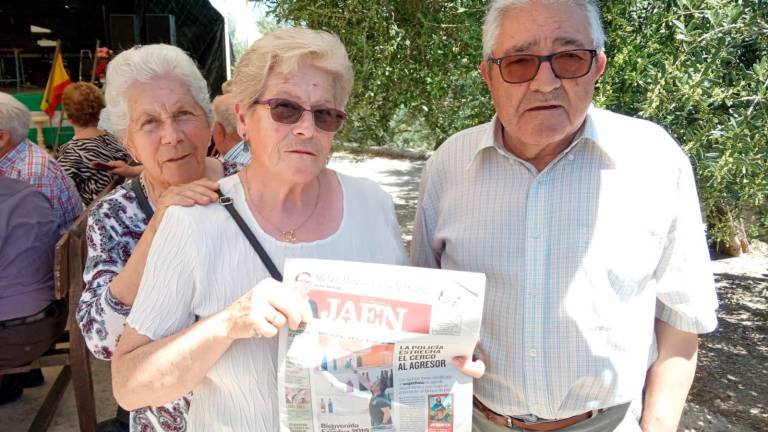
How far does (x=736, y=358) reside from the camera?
14.2 feet

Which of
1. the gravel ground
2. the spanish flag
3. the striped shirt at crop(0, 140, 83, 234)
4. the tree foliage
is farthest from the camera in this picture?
the spanish flag

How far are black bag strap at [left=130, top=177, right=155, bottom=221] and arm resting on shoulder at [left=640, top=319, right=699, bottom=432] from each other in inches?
66.1

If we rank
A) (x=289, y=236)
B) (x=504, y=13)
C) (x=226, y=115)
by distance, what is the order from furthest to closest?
(x=226, y=115) → (x=504, y=13) → (x=289, y=236)

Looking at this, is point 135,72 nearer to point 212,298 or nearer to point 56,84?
point 212,298

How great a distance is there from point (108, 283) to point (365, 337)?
0.92 metres

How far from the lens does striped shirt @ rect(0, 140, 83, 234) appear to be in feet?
10.9

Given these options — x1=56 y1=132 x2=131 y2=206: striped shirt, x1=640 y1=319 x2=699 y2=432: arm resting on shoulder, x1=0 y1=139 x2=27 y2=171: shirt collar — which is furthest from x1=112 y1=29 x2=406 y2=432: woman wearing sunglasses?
x1=56 y1=132 x2=131 y2=206: striped shirt

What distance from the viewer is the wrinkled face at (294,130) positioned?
1.44m

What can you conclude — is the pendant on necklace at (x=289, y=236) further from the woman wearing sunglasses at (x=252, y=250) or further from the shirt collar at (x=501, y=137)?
the shirt collar at (x=501, y=137)

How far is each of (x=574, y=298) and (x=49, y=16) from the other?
11.3m

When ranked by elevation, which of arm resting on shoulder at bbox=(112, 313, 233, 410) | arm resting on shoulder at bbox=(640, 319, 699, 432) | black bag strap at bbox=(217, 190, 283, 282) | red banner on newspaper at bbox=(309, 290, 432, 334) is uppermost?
black bag strap at bbox=(217, 190, 283, 282)

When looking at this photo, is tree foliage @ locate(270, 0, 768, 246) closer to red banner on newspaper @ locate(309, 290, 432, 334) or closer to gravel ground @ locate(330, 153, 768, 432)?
gravel ground @ locate(330, 153, 768, 432)

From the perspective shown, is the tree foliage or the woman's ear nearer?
the woman's ear

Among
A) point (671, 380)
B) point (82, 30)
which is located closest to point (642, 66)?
point (671, 380)
